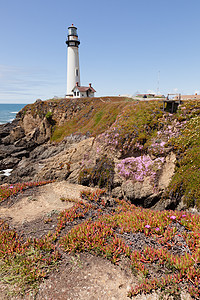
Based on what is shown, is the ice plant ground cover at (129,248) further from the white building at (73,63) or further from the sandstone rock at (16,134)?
the white building at (73,63)

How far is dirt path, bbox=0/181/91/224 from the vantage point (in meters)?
10.0

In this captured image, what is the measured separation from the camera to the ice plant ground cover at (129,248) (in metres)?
5.28

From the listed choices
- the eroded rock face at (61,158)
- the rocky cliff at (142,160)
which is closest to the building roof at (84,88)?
the eroded rock face at (61,158)

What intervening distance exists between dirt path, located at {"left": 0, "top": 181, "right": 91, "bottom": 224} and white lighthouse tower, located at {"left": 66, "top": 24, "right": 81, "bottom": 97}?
4483 cm

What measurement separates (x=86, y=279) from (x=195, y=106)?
17.3 m

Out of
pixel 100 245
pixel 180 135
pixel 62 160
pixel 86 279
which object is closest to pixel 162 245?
pixel 100 245

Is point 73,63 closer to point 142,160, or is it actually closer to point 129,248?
point 142,160

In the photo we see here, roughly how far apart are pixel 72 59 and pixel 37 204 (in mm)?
52003

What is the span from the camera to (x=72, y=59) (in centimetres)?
5322

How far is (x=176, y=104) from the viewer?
1864 centimetres

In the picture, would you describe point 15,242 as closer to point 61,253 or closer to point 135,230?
point 61,253

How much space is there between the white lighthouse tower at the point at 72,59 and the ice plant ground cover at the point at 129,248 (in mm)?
50900

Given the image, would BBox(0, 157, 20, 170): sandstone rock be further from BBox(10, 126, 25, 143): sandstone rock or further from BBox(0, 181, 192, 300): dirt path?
BBox(0, 181, 192, 300): dirt path

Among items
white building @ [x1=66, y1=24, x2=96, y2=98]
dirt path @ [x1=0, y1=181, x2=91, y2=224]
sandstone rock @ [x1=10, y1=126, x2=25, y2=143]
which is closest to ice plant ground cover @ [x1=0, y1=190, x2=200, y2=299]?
dirt path @ [x1=0, y1=181, x2=91, y2=224]
